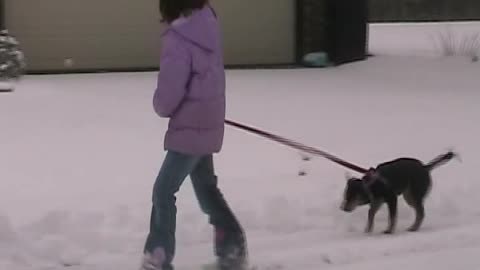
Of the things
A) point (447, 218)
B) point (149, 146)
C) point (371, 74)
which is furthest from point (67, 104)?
point (447, 218)

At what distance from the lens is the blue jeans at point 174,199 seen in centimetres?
508

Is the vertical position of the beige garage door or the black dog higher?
the black dog

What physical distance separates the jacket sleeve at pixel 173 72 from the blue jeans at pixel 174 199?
294mm

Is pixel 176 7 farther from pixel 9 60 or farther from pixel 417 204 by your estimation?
pixel 9 60

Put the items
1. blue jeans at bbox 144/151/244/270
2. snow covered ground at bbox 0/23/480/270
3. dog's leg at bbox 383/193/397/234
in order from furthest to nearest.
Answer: dog's leg at bbox 383/193/397/234 < snow covered ground at bbox 0/23/480/270 < blue jeans at bbox 144/151/244/270

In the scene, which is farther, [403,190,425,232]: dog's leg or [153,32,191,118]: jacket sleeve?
[403,190,425,232]: dog's leg

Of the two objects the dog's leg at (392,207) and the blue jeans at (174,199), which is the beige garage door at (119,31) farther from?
the blue jeans at (174,199)

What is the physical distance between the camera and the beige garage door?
1591 cm

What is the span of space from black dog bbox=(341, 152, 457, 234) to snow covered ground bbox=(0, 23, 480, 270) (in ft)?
0.52

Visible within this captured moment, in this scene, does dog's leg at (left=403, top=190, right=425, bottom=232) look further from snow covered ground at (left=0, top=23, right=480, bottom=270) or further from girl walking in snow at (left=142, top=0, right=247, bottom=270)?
girl walking in snow at (left=142, top=0, right=247, bottom=270)

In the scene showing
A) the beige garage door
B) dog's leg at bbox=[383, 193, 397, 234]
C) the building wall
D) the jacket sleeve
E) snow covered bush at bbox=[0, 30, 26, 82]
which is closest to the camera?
the jacket sleeve

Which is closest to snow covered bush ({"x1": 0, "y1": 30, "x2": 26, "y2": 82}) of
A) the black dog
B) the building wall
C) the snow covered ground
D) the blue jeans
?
the snow covered ground

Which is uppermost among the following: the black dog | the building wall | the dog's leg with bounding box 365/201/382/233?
the black dog

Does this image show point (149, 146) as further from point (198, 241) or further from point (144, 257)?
point (144, 257)
